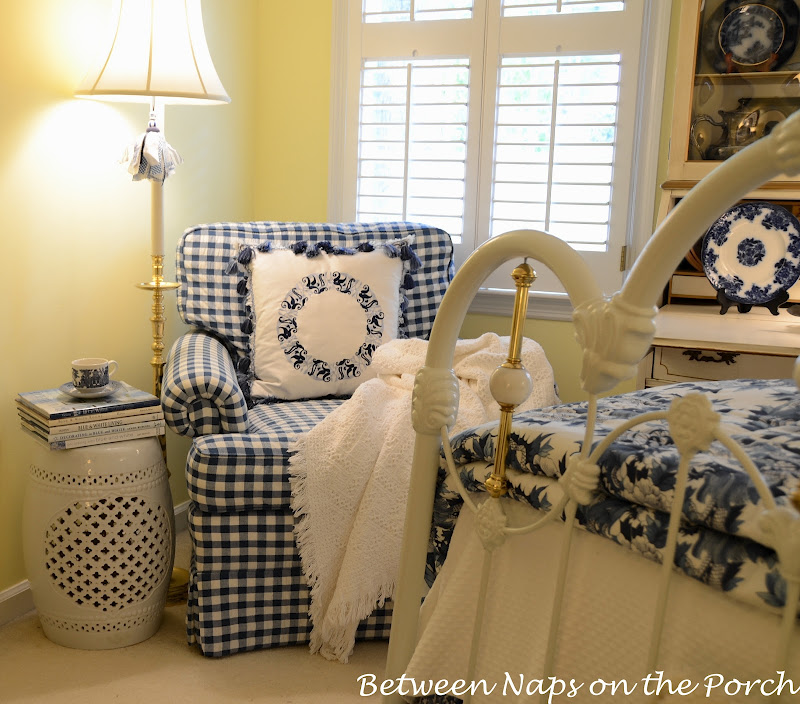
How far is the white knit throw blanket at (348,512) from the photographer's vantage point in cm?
184

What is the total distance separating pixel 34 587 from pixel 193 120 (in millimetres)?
1451

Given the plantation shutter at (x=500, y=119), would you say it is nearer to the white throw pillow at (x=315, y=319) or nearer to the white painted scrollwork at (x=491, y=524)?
the white throw pillow at (x=315, y=319)

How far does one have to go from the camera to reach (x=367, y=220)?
2912mm

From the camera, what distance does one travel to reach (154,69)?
195 centimetres

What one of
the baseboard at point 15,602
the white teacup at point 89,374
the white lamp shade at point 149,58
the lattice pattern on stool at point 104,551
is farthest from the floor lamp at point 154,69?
the baseboard at point 15,602

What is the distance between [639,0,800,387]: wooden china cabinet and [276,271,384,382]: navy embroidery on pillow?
73cm

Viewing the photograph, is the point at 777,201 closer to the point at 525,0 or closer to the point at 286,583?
the point at 525,0

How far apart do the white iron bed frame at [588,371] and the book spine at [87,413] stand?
40.0 inches

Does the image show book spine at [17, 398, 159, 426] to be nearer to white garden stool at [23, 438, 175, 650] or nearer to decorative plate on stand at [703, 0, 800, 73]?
white garden stool at [23, 438, 175, 650]

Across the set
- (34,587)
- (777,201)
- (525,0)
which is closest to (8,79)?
(34,587)

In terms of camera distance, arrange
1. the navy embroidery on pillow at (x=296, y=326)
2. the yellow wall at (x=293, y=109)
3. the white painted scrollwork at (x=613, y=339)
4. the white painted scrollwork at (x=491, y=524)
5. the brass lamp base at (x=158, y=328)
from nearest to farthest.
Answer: the white painted scrollwork at (x=613, y=339)
the white painted scrollwork at (x=491, y=524)
the brass lamp base at (x=158, y=328)
the navy embroidery on pillow at (x=296, y=326)
the yellow wall at (x=293, y=109)

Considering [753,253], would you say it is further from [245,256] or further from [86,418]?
[86,418]

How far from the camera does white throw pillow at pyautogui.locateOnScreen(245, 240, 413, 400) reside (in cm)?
227

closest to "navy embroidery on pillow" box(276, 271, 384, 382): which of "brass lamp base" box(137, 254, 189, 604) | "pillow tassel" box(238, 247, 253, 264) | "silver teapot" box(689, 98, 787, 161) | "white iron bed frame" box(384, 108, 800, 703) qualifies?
"pillow tassel" box(238, 247, 253, 264)
